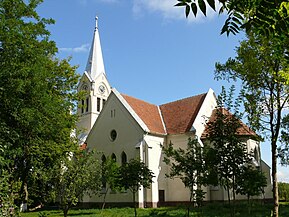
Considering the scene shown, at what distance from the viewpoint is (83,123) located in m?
51.5

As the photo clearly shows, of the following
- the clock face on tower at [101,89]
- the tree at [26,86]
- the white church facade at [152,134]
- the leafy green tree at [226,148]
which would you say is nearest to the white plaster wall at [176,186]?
the white church facade at [152,134]

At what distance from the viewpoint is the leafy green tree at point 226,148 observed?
42.7 feet

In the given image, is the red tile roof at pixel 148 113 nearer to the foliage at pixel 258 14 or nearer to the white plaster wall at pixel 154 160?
the white plaster wall at pixel 154 160

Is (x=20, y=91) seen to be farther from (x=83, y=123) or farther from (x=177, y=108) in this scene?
(x=83, y=123)

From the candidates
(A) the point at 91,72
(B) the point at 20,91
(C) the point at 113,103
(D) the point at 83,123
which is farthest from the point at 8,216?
(A) the point at 91,72

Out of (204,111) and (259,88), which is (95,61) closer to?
(204,111)

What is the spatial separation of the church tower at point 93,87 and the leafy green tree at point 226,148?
37056 mm

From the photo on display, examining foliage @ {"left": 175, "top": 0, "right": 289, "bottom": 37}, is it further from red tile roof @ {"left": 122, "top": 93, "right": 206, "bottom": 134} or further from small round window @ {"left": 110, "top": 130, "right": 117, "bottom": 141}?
small round window @ {"left": 110, "top": 130, "right": 117, "bottom": 141}

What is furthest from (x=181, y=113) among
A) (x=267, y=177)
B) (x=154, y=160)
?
(x=267, y=177)

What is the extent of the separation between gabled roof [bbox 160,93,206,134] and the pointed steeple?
1809 cm

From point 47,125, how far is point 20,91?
267 cm

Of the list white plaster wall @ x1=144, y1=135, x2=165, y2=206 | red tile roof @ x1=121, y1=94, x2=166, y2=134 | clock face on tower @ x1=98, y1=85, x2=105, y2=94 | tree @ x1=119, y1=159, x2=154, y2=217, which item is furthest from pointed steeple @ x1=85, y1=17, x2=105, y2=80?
tree @ x1=119, y1=159, x2=154, y2=217

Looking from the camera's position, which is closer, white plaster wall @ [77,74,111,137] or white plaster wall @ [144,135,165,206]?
white plaster wall @ [144,135,165,206]

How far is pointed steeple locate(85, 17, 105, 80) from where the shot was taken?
2159 inches
